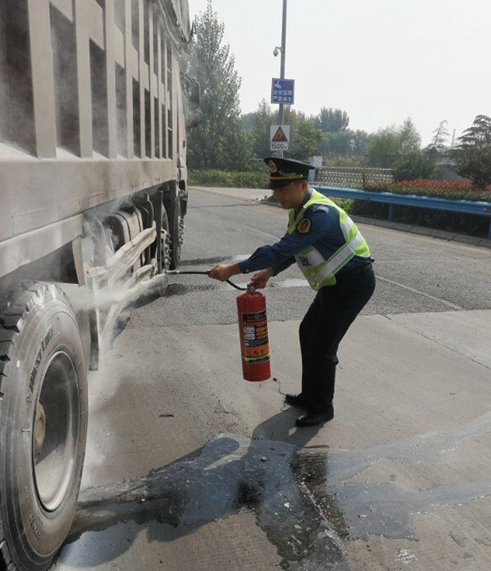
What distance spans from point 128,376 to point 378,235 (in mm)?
8773

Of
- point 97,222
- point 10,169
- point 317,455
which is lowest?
point 317,455

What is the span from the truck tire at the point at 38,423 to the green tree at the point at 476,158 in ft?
47.9

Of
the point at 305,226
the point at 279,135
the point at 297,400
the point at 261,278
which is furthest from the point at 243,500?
the point at 279,135

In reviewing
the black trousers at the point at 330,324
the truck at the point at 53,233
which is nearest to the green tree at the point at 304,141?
the black trousers at the point at 330,324

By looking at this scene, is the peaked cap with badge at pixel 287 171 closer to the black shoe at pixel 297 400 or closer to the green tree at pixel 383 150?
the black shoe at pixel 297 400

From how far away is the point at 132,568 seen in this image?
Result: 227 centimetres

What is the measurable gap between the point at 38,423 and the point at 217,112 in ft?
133

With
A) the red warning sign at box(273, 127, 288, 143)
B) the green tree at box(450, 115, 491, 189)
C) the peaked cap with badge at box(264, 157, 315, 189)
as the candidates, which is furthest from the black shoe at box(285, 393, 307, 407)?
the red warning sign at box(273, 127, 288, 143)

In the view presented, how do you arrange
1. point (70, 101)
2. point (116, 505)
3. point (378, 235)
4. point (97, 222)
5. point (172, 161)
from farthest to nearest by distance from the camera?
point (378, 235) < point (172, 161) < point (97, 222) < point (116, 505) < point (70, 101)

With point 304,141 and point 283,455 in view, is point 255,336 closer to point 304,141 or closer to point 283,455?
point 283,455

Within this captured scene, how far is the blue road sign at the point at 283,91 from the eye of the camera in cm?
1766

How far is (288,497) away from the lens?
2.78 m

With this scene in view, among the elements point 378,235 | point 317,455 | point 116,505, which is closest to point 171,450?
point 116,505

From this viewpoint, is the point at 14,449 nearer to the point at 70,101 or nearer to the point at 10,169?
the point at 10,169
